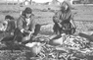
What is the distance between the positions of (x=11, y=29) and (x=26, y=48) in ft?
2.70

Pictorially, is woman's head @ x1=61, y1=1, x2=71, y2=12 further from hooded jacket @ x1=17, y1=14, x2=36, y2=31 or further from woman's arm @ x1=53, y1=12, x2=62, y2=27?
hooded jacket @ x1=17, y1=14, x2=36, y2=31

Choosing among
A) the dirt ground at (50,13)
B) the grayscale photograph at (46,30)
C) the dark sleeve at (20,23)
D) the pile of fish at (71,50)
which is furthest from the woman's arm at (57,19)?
the dark sleeve at (20,23)

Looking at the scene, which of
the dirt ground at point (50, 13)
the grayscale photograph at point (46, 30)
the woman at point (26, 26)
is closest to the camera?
the grayscale photograph at point (46, 30)

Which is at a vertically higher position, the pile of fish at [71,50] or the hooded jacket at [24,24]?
the hooded jacket at [24,24]

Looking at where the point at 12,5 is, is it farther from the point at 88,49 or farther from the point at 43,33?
the point at 88,49

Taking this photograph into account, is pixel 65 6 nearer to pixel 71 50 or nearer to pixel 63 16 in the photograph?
pixel 63 16

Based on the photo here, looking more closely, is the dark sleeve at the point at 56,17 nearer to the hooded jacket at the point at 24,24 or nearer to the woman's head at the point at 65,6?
the woman's head at the point at 65,6

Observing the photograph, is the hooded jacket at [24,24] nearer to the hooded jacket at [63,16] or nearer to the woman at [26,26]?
the woman at [26,26]

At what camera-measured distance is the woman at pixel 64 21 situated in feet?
18.5

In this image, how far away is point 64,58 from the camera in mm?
4844

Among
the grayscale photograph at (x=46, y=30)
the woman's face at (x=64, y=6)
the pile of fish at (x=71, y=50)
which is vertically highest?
the woman's face at (x=64, y=6)

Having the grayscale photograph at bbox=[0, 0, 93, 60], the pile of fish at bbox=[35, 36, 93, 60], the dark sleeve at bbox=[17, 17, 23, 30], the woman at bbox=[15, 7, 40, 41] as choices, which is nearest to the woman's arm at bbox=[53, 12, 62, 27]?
the grayscale photograph at bbox=[0, 0, 93, 60]

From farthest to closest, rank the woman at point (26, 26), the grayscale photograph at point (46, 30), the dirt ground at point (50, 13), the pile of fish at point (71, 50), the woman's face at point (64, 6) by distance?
the dirt ground at point (50, 13)
the woman's face at point (64, 6)
the woman at point (26, 26)
the grayscale photograph at point (46, 30)
the pile of fish at point (71, 50)

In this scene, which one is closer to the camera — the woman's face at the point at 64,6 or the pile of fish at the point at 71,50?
the pile of fish at the point at 71,50
